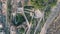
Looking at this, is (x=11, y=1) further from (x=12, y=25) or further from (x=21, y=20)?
(x=21, y=20)

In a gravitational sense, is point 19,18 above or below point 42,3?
below

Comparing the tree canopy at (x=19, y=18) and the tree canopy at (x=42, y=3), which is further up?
the tree canopy at (x=42, y=3)

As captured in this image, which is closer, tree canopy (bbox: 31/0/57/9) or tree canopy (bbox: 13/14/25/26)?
tree canopy (bbox: 31/0/57/9)

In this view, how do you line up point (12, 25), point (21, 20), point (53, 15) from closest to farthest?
point (53, 15) → point (12, 25) → point (21, 20)

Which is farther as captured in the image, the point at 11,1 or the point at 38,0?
the point at 38,0

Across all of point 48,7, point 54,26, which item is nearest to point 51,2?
point 48,7

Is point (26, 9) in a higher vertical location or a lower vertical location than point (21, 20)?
higher

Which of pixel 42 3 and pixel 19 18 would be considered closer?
pixel 42 3

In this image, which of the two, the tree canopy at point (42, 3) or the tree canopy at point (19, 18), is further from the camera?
the tree canopy at point (19, 18)

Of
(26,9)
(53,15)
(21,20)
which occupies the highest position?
(53,15)

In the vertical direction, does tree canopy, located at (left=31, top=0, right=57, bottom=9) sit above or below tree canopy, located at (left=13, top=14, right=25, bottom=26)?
above

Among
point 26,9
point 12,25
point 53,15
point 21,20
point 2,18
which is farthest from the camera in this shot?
point 2,18
